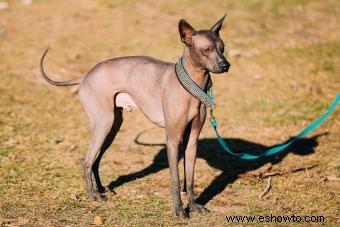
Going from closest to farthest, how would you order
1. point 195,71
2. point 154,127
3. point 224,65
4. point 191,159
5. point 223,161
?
point 224,65 < point 195,71 < point 191,159 < point 223,161 < point 154,127

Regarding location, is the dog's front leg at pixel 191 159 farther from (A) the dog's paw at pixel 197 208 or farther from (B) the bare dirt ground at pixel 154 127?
(B) the bare dirt ground at pixel 154 127

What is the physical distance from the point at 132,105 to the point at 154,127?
150 inches

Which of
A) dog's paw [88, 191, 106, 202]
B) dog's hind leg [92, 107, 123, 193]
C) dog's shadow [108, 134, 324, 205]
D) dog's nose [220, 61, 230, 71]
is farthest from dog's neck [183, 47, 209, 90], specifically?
dog's paw [88, 191, 106, 202]

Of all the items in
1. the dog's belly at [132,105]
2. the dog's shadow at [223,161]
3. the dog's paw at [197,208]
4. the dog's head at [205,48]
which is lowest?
the dog's shadow at [223,161]

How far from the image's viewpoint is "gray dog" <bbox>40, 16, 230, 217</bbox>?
7043mm

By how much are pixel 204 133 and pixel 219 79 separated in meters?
2.83

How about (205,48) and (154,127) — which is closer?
(205,48)

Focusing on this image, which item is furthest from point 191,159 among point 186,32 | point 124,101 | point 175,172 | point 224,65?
point 186,32

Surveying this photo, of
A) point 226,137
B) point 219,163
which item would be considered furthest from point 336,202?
point 226,137

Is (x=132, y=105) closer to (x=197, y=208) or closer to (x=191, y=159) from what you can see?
(x=191, y=159)

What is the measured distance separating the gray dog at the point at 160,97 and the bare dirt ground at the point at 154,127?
612 mm

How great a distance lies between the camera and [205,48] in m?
6.93

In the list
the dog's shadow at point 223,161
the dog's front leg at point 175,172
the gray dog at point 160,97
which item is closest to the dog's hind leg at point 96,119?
the gray dog at point 160,97

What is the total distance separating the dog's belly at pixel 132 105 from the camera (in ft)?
Answer: 25.2
